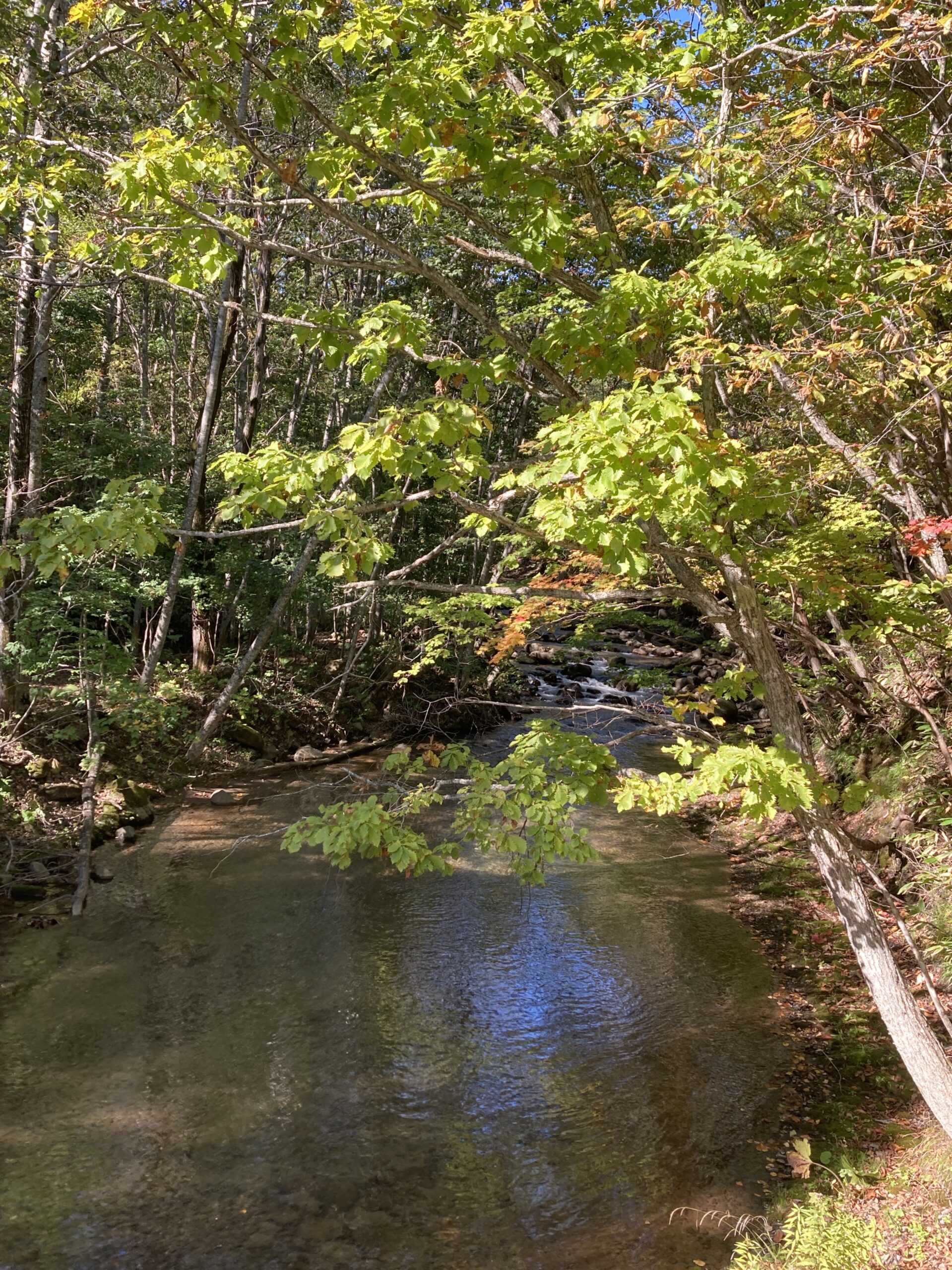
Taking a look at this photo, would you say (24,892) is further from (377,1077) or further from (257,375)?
(257,375)

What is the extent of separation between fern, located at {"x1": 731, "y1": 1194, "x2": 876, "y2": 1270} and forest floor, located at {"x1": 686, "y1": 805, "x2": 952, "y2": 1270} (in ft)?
0.05

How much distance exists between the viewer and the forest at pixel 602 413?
3.86 metres

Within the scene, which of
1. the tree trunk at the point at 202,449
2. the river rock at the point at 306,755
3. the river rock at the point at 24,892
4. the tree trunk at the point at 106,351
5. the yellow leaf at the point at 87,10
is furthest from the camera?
the tree trunk at the point at 106,351

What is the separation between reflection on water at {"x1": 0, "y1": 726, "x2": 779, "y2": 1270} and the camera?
4984 mm

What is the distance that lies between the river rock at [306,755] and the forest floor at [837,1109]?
26.7 ft

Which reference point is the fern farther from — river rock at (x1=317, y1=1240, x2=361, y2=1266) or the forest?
river rock at (x1=317, y1=1240, x2=361, y2=1266)

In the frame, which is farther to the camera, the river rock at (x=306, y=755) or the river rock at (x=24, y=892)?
the river rock at (x=306, y=755)

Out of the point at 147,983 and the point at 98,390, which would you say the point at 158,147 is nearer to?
the point at 147,983

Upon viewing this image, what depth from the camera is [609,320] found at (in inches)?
166

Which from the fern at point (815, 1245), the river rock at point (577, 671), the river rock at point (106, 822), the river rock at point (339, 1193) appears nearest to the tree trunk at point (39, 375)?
the river rock at point (106, 822)

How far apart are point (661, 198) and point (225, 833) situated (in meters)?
9.84

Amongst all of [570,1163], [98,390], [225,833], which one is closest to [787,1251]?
[570,1163]

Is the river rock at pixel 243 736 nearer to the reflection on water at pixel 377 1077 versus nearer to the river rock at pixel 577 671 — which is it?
the reflection on water at pixel 377 1077

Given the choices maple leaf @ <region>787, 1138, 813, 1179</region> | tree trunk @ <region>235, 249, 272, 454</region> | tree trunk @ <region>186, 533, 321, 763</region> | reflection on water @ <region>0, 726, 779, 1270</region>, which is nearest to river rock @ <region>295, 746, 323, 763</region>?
tree trunk @ <region>186, 533, 321, 763</region>
